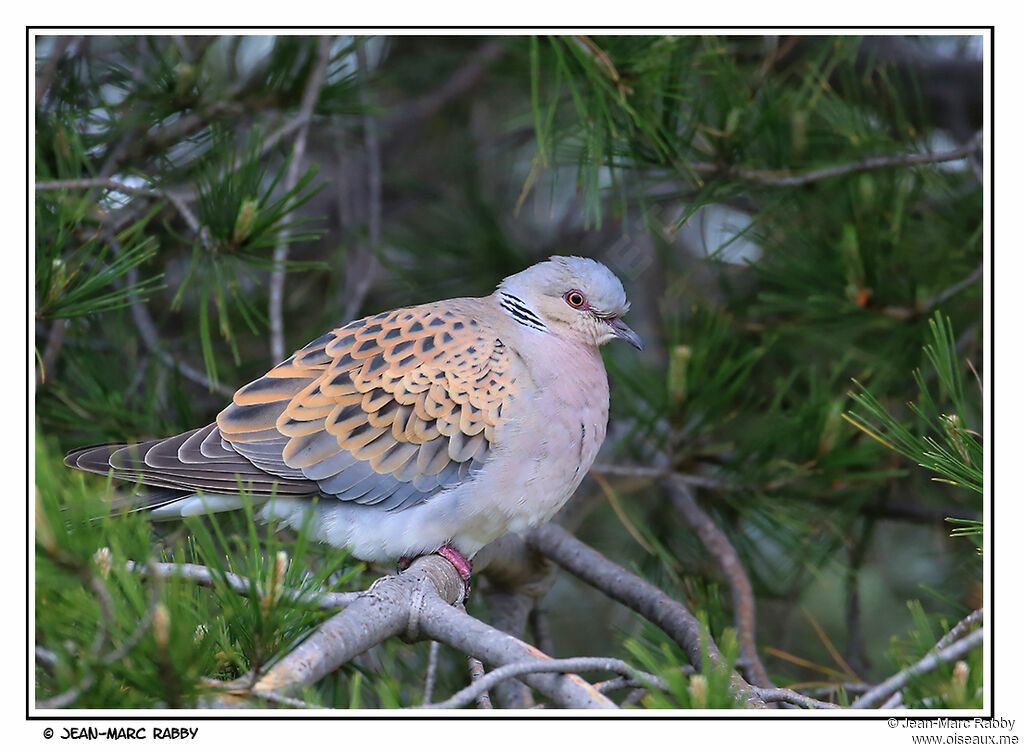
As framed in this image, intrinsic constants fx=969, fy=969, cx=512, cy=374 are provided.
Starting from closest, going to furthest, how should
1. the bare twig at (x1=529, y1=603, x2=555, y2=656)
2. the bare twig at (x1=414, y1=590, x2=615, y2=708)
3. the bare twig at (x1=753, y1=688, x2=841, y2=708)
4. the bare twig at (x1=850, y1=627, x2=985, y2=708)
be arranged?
the bare twig at (x1=850, y1=627, x2=985, y2=708) < the bare twig at (x1=414, y1=590, x2=615, y2=708) < the bare twig at (x1=753, y1=688, x2=841, y2=708) < the bare twig at (x1=529, y1=603, x2=555, y2=656)

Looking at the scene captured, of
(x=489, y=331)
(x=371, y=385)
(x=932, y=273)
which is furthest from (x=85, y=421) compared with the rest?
(x=932, y=273)

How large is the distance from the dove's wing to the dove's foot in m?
0.13

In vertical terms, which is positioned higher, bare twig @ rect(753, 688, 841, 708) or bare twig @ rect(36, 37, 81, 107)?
bare twig @ rect(36, 37, 81, 107)

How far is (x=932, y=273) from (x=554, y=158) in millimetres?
1137

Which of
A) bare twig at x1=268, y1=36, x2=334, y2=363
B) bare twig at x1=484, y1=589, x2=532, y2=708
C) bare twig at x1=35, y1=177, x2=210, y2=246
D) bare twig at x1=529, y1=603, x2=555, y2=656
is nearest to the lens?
bare twig at x1=35, y1=177, x2=210, y2=246

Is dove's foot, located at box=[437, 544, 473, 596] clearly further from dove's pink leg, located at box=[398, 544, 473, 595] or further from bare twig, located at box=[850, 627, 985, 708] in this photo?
bare twig, located at box=[850, 627, 985, 708]

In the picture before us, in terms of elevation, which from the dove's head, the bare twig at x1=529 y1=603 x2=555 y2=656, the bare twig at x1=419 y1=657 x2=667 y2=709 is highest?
the dove's head

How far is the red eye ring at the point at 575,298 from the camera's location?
2189 mm

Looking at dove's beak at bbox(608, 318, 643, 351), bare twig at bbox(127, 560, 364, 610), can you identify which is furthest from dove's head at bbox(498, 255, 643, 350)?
bare twig at bbox(127, 560, 364, 610)

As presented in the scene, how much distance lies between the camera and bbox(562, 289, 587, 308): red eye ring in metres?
2.19

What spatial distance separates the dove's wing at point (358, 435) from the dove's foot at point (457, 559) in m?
0.13

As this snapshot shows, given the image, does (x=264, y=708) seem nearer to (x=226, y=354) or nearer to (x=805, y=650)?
(x=226, y=354)

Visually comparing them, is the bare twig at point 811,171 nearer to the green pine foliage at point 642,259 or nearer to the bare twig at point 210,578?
the green pine foliage at point 642,259

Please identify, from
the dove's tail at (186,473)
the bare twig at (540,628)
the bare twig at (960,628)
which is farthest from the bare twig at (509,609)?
the bare twig at (960,628)
